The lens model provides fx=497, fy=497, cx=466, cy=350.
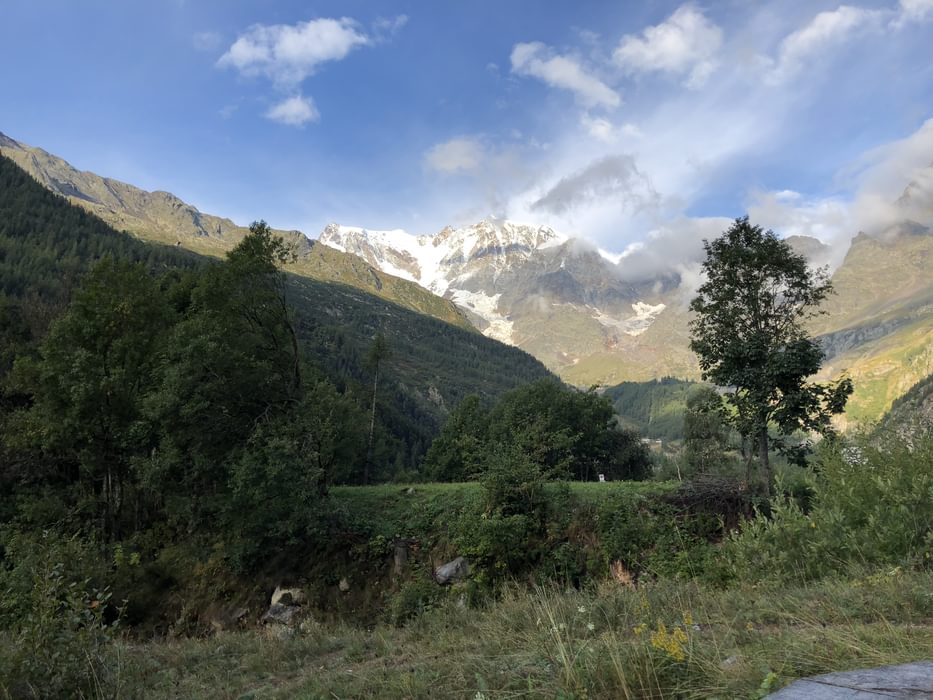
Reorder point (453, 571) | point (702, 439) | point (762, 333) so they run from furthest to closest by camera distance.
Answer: point (702, 439), point (762, 333), point (453, 571)

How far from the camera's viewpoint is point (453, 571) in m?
16.3

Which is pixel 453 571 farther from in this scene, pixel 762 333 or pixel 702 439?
pixel 702 439

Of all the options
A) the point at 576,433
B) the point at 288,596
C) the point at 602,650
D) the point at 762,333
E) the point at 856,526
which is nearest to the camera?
the point at 602,650

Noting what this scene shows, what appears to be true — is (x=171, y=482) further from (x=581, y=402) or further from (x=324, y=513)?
(x=581, y=402)

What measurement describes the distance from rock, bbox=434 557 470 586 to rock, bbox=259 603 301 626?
17.7 ft

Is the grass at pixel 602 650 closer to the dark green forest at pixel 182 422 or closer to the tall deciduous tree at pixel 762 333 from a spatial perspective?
the dark green forest at pixel 182 422

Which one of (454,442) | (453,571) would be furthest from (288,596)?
(454,442)

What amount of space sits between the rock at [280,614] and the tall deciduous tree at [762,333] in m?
16.6

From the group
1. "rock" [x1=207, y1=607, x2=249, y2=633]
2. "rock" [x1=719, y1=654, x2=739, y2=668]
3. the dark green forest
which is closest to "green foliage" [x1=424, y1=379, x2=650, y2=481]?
the dark green forest

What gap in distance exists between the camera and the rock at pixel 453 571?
1612cm

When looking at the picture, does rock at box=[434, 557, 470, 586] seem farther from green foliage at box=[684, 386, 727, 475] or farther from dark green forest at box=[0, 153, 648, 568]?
green foliage at box=[684, 386, 727, 475]

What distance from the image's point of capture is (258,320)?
22.0 metres

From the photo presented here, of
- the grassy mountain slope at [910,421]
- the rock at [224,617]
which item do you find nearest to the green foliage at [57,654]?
the rock at [224,617]

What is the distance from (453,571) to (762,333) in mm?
13125
